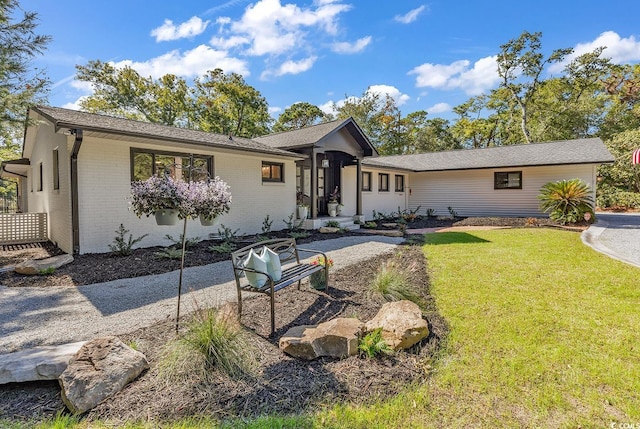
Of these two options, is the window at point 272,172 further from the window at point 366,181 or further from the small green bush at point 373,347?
the small green bush at point 373,347

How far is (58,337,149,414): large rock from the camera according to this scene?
2355 mm

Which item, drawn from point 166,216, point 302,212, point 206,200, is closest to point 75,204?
point 166,216

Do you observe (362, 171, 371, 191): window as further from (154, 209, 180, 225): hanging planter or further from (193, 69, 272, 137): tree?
(193, 69, 272, 137): tree

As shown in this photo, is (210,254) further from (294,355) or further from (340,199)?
(340,199)

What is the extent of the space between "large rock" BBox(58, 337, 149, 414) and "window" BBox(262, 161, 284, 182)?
9079mm

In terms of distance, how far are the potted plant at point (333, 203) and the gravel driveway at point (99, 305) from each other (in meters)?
7.85

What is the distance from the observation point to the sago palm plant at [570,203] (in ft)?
41.5

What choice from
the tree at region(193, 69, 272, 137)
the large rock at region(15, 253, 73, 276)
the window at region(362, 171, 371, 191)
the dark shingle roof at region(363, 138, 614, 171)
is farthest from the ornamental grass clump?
the tree at region(193, 69, 272, 137)

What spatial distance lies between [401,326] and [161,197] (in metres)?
2.95

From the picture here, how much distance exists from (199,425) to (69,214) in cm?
759

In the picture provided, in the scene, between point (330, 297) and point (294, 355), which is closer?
point (294, 355)

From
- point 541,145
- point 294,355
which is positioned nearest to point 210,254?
point 294,355

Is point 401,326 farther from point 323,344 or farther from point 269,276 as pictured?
point 269,276

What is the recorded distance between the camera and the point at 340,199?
15.2 meters
